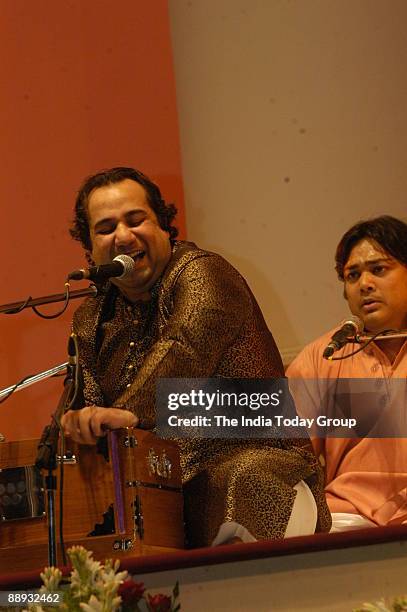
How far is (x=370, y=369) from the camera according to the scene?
3.51 metres

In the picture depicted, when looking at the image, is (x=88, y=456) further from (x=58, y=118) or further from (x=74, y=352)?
(x=58, y=118)

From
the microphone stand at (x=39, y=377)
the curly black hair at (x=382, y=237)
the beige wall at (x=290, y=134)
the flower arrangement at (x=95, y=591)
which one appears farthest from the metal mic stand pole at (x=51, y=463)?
the beige wall at (x=290, y=134)

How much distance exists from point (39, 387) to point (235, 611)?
235cm

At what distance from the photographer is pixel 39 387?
14.2ft

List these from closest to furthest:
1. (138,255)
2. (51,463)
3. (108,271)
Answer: (51,463)
(108,271)
(138,255)

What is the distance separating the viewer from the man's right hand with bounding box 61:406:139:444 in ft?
8.80

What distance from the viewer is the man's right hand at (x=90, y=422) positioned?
268cm

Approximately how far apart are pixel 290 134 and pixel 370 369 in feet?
4.23

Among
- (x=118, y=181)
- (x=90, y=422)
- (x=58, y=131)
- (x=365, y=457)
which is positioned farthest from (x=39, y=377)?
(x=58, y=131)

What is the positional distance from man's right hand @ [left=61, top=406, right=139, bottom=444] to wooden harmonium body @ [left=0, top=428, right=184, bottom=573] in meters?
0.02

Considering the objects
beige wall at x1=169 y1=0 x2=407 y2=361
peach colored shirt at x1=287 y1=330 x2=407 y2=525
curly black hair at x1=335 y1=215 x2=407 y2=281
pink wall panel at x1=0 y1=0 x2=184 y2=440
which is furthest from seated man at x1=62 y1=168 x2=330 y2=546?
beige wall at x1=169 y1=0 x2=407 y2=361

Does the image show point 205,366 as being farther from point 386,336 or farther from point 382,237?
point 382,237

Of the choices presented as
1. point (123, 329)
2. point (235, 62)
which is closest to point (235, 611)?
point (123, 329)

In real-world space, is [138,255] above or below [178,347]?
above
